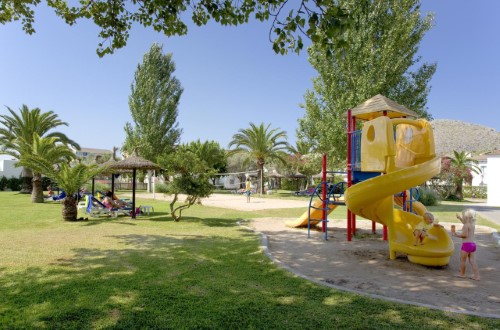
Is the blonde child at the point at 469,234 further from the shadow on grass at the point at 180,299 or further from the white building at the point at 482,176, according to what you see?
the white building at the point at 482,176

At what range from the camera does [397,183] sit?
657 centimetres

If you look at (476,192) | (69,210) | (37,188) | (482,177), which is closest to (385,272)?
(69,210)

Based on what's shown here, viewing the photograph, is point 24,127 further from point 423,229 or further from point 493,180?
point 493,180

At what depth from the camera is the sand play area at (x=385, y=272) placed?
482cm

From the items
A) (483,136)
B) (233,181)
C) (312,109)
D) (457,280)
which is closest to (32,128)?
(312,109)

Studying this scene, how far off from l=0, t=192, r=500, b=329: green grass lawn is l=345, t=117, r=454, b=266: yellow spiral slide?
258cm

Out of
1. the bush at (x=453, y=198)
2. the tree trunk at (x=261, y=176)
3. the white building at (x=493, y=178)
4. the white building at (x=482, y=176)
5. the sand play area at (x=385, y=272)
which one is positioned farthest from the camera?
the white building at (x=482, y=176)

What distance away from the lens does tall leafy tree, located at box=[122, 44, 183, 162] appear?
40094mm

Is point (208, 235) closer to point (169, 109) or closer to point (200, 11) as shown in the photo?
point (200, 11)

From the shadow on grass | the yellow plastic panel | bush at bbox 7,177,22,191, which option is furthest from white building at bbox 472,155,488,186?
bush at bbox 7,177,22,191

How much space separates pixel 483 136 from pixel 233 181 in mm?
125437

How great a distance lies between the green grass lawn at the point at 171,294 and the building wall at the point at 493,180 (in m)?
27.5

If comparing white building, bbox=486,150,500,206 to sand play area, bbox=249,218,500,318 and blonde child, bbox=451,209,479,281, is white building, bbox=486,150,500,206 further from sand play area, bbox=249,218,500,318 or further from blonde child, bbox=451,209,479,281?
blonde child, bbox=451,209,479,281

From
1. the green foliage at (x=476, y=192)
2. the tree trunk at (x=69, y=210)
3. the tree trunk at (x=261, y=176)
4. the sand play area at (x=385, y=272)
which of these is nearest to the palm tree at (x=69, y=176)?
the tree trunk at (x=69, y=210)
